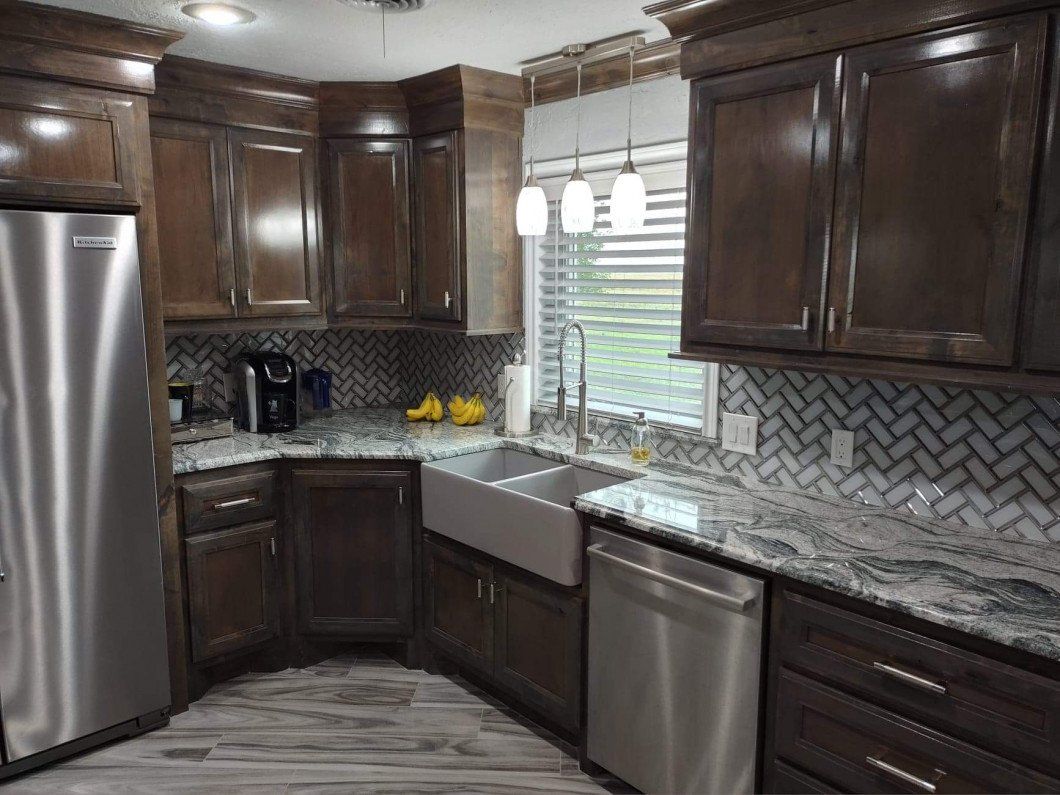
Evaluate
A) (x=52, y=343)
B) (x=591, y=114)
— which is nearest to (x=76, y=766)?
(x=52, y=343)

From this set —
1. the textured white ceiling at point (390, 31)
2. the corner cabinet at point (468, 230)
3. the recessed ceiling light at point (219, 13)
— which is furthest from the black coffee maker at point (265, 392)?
the recessed ceiling light at point (219, 13)

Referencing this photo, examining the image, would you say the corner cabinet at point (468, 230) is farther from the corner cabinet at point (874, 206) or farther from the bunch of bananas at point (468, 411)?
the corner cabinet at point (874, 206)

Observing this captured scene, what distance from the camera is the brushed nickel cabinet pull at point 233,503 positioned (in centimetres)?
279

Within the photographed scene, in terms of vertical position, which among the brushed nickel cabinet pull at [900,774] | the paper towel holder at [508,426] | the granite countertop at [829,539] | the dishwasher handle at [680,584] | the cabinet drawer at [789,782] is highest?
the paper towel holder at [508,426]

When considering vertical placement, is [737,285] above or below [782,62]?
below

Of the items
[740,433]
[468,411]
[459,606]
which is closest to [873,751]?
[740,433]

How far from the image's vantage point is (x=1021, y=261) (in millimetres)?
1644

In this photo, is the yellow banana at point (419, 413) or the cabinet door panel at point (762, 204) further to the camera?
the yellow banana at point (419, 413)

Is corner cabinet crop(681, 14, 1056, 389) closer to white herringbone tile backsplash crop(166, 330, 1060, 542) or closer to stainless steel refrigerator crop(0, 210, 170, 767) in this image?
white herringbone tile backsplash crop(166, 330, 1060, 542)

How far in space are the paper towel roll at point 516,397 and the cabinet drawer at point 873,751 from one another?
1578 millimetres

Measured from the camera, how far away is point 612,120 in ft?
9.42

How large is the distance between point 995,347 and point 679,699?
1183mm

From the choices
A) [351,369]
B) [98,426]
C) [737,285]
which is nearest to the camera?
[737,285]

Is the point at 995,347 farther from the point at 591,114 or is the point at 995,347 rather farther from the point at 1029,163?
the point at 591,114
